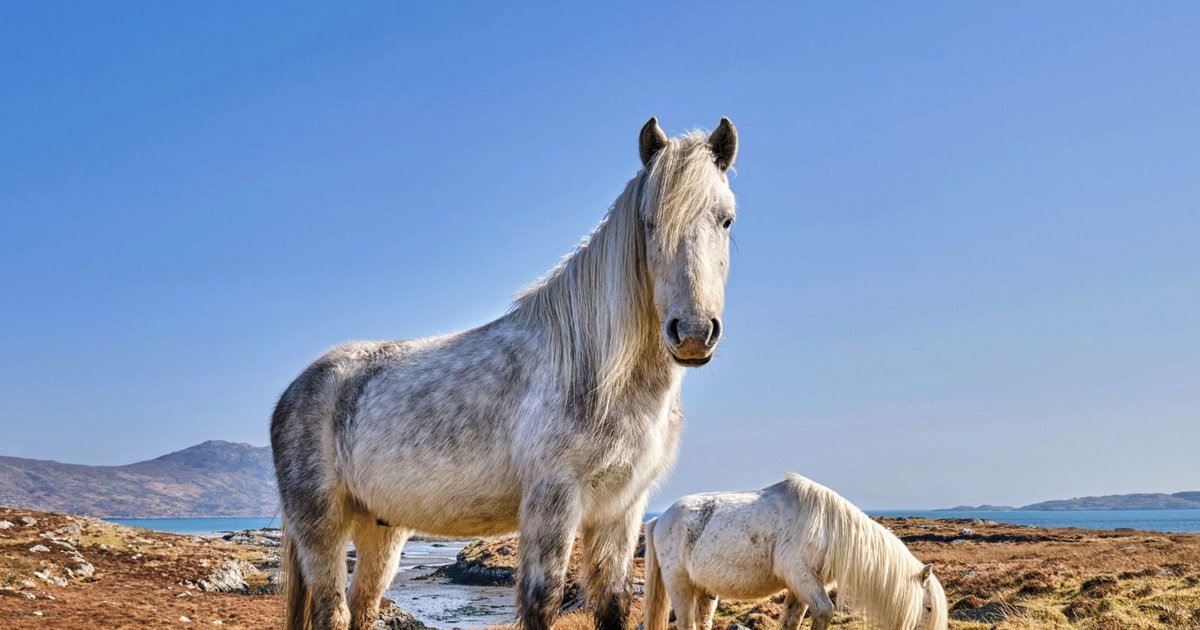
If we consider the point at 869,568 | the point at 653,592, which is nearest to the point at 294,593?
the point at 653,592

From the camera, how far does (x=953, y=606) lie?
37.7 feet

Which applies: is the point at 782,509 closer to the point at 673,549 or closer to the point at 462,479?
the point at 673,549

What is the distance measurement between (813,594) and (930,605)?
1.17 meters

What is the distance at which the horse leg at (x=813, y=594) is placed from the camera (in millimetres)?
7785

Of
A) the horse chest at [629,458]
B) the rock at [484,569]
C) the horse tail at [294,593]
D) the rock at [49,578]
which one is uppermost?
the horse chest at [629,458]

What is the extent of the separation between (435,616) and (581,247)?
18.6 meters

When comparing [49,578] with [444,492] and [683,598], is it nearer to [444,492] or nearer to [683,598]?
[683,598]

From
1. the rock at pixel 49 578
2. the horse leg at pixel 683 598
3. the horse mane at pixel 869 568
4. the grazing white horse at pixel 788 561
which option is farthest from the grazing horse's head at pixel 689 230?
the rock at pixel 49 578

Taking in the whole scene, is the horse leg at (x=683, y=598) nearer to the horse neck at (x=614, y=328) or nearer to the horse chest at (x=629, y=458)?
the horse chest at (x=629, y=458)

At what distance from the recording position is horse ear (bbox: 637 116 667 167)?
143 inches

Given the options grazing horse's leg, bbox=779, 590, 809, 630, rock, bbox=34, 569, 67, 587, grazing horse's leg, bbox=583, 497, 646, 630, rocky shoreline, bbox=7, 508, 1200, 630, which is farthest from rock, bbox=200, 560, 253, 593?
grazing horse's leg, bbox=583, 497, 646, 630

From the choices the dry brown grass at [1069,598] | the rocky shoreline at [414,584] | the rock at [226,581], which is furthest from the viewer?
the rock at [226,581]

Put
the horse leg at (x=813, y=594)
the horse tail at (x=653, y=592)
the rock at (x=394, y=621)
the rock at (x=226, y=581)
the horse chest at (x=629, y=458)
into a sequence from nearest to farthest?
the horse chest at (x=629, y=458) → the horse leg at (x=813, y=594) → the horse tail at (x=653, y=592) → the rock at (x=394, y=621) → the rock at (x=226, y=581)

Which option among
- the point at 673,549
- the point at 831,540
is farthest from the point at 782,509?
the point at 673,549
